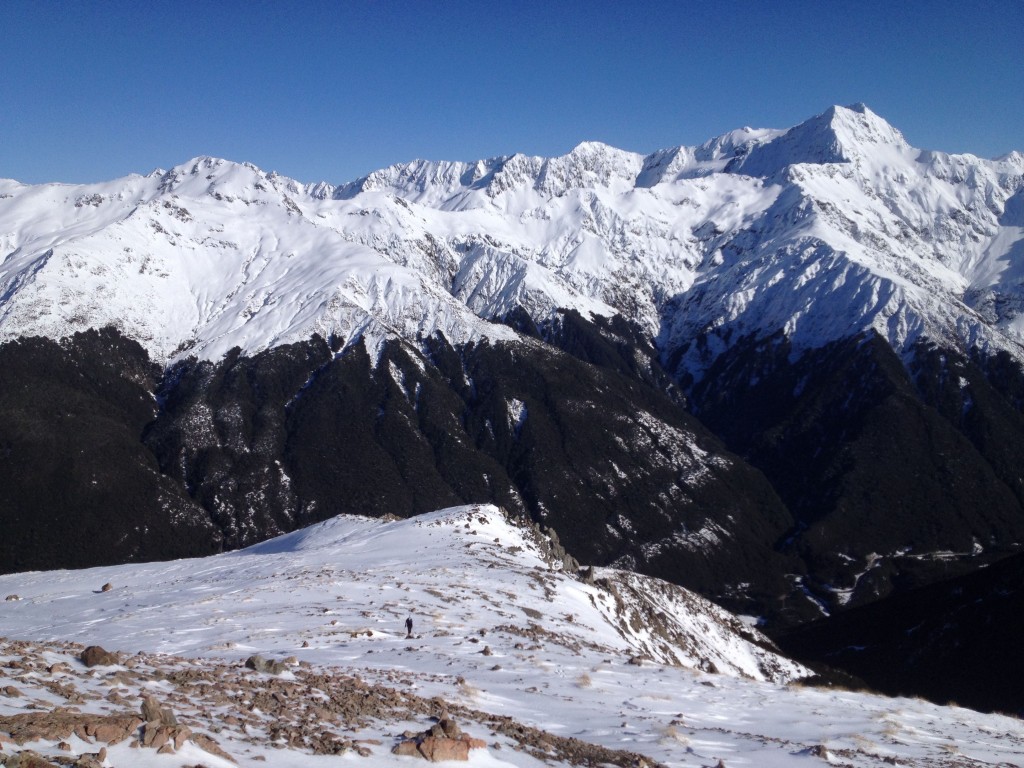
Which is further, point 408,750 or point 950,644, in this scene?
point 950,644

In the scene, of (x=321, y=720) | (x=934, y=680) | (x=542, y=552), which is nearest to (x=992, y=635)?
(x=934, y=680)

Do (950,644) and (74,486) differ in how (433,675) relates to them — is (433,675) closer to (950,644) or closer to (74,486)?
(950,644)

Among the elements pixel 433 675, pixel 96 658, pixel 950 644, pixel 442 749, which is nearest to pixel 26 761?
pixel 442 749

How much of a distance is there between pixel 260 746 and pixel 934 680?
327ft

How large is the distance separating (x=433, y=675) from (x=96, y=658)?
9.00 m

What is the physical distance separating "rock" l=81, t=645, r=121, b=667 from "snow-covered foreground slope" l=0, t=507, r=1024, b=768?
0.75 ft

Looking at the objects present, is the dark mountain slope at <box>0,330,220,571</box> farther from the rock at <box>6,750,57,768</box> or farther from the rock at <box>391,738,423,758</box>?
the rock at <box>6,750,57,768</box>

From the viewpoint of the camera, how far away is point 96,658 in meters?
17.8

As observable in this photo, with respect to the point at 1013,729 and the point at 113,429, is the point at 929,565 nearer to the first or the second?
the point at 1013,729

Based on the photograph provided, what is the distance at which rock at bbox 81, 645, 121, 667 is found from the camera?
17.7m

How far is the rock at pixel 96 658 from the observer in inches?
696

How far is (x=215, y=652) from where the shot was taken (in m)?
24.1

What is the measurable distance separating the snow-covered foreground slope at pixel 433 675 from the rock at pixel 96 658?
0.23 m

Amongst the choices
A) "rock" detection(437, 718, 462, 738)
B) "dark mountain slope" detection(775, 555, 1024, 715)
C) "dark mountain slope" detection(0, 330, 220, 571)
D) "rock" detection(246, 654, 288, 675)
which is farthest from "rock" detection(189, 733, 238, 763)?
"dark mountain slope" detection(0, 330, 220, 571)
